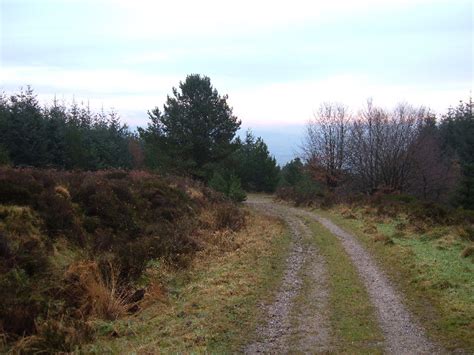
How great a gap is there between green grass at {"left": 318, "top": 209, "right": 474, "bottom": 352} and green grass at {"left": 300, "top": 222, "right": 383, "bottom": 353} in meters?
0.82

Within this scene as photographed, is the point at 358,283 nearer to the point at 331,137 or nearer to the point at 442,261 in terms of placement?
the point at 442,261

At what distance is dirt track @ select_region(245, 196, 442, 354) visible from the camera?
Result: 6086 millimetres

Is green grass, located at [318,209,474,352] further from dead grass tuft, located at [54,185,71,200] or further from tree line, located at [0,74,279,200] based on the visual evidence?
tree line, located at [0,74,279,200]

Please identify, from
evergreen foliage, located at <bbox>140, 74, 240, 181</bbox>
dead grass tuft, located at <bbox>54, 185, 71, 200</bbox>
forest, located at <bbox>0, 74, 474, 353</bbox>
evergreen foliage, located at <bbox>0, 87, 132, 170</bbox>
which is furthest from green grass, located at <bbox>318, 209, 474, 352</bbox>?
evergreen foliage, located at <bbox>0, 87, 132, 170</bbox>

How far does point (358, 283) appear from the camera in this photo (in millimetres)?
9344

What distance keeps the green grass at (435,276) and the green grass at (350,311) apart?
823 mm

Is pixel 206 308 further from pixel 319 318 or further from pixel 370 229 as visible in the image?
pixel 370 229

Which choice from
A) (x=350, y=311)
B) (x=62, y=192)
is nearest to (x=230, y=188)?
(x=62, y=192)

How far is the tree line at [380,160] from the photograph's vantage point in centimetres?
3297

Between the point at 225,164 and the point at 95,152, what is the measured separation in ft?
68.3

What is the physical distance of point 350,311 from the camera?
24.7 ft

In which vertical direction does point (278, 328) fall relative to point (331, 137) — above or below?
below

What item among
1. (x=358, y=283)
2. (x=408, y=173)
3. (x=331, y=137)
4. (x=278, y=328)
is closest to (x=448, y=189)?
(x=408, y=173)

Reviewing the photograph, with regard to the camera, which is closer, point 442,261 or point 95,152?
point 442,261
